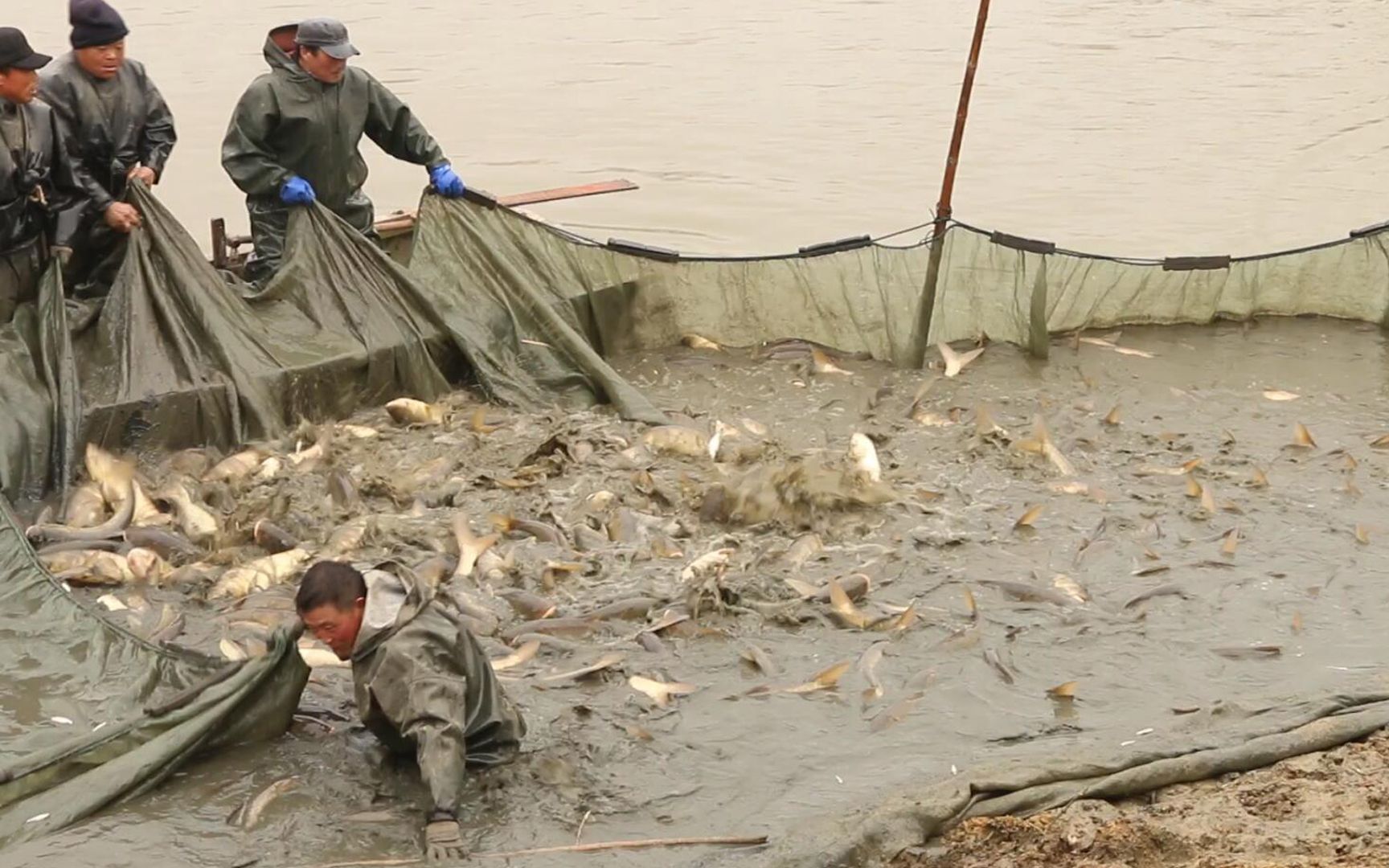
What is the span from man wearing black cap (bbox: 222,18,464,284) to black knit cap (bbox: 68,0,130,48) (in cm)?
74

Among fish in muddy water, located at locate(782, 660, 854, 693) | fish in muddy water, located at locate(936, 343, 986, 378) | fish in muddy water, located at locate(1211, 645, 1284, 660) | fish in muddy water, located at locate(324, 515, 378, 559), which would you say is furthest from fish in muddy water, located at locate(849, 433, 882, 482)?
fish in muddy water, located at locate(324, 515, 378, 559)

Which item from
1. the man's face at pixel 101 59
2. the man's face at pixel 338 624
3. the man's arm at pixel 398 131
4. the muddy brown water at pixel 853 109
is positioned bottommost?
the muddy brown water at pixel 853 109

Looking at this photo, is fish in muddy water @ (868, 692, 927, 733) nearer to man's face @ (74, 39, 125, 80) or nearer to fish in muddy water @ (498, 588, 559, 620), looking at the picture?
fish in muddy water @ (498, 588, 559, 620)

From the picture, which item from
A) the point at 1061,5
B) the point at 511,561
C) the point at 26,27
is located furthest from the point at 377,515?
the point at 1061,5

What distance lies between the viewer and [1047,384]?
8984 millimetres

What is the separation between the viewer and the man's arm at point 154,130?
805cm

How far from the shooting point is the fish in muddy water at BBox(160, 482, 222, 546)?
22.6ft

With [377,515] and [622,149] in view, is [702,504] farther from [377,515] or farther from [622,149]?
[622,149]

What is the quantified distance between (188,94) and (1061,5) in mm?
11481

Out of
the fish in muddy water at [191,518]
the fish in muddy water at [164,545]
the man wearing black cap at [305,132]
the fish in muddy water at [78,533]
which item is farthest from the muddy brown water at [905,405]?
the man wearing black cap at [305,132]

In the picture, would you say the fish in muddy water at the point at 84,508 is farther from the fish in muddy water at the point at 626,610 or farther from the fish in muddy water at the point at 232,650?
the fish in muddy water at the point at 626,610

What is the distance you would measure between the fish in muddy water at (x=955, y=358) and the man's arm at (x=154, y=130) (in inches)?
170

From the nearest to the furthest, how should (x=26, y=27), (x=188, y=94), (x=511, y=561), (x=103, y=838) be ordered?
1. (x=103, y=838)
2. (x=511, y=561)
3. (x=188, y=94)
4. (x=26, y=27)

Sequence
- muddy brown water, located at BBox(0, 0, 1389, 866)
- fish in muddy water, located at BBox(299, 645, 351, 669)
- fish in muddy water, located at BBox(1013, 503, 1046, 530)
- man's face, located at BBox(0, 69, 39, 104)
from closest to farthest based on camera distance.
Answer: muddy brown water, located at BBox(0, 0, 1389, 866)
fish in muddy water, located at BBox(299, 645, 351, 669)
man's face, located at BBox(0, 69, 39, 104)
fish in muddy water, located at BBox(1013, 503, 1046, 530)
